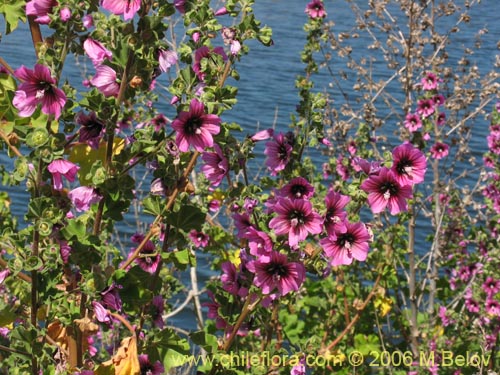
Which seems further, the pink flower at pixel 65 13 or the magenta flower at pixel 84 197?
the magenta flower at pixel 84 197

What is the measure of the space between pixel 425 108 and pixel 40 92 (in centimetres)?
342

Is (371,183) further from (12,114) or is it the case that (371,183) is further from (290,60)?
(290,60)

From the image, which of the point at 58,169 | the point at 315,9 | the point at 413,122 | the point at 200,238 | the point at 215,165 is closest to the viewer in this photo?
the point at 58,169

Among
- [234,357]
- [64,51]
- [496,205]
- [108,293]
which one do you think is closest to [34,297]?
[108,293]

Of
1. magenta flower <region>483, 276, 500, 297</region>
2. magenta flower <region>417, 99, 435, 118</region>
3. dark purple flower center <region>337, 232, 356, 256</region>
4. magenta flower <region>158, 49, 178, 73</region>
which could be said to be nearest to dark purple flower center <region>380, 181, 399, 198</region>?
dark purple flower center <region>337, 232, 356, 256</region>

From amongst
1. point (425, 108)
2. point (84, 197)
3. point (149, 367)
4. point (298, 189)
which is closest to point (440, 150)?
point (425, 108)

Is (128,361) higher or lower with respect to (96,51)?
lower

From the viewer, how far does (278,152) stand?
2.04m

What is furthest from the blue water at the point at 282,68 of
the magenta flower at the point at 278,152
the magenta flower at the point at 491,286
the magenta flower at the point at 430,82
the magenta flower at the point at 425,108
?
the magenta flower at the point at 278,152

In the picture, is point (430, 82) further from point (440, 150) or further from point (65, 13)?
point (65, 13)

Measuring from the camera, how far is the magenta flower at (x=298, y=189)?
185 cm

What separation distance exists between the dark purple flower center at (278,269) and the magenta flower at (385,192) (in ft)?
0.78

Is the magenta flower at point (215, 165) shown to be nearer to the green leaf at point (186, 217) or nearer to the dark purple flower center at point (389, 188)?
the green leaf at point (186, 217)

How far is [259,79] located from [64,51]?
905cm
